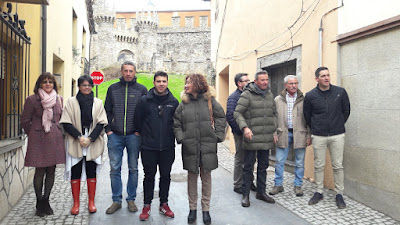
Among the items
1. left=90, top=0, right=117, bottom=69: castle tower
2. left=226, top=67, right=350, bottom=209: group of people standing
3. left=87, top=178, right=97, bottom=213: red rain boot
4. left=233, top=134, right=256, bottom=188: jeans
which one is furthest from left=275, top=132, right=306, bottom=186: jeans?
left=90, top=0, right=117, bottom=69: castle tower

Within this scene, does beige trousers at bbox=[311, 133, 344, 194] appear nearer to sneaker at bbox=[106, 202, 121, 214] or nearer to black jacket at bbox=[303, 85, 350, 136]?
black jacket at bbox=[303, 85, 350, 136]

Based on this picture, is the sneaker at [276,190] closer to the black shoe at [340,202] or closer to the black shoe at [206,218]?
the black shoe at [340,202]

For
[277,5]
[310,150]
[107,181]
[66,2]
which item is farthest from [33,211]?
[66,2]

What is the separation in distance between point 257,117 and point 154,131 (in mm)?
1540

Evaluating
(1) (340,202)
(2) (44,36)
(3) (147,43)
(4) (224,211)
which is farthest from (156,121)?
(3) (147,43)

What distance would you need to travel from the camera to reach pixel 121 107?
174 inches

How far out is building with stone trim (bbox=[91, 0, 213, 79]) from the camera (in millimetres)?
52062

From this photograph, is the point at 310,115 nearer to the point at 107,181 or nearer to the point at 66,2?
the point at 107,181

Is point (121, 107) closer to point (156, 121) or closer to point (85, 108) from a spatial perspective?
point (85, 108)

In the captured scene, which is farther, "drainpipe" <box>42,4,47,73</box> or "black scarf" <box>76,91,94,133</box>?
"drainpipe" <box>42,4,47,73</box>

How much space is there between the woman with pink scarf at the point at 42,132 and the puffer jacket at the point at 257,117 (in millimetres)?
2435

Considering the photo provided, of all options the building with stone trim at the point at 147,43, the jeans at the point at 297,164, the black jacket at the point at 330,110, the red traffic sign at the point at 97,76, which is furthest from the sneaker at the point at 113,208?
the building with stone trim at the point at 147,43

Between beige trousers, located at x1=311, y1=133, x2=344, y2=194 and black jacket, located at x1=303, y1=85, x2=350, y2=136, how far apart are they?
0.09 metres

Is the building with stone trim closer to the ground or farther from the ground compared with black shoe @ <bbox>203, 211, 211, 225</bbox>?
farther from the ground
